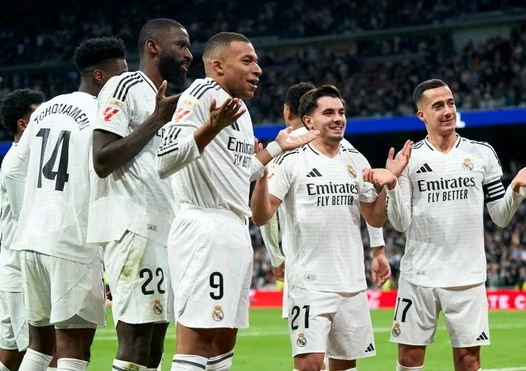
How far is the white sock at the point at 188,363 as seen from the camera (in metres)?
5.45

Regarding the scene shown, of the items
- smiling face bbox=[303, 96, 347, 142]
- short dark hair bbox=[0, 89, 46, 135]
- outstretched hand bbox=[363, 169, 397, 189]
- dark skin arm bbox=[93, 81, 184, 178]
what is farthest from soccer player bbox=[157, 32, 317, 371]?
short dark hair bbox=[0, 89, 46, 135]

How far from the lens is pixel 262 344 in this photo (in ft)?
50.3

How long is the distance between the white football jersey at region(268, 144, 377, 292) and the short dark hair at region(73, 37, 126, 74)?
1.52 m

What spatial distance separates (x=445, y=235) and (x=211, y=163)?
8.56ft

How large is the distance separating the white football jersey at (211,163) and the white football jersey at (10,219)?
7.00ft

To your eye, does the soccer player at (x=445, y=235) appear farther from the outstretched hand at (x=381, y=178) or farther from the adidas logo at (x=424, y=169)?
the outstretched hand at (x=381, y=178)

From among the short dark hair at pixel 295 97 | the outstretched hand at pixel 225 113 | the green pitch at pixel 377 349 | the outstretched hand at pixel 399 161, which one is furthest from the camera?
the green pitch at pixel 377 349

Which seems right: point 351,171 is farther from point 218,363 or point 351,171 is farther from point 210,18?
point 210,18

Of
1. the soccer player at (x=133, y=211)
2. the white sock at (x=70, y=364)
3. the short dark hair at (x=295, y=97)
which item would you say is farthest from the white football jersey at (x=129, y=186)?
the short dark hair at (x=295, y=97)

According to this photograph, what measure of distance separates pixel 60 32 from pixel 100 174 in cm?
4155

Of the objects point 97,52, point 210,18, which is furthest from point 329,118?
point 210,18

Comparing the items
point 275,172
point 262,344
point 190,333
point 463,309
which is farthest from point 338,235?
point 262,344

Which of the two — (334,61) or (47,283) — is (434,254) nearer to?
(47,283)

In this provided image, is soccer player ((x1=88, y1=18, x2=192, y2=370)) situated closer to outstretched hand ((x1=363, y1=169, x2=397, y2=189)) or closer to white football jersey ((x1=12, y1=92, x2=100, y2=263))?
white football jersey ((x1=12, y1=92, x2=100, y2=263))
